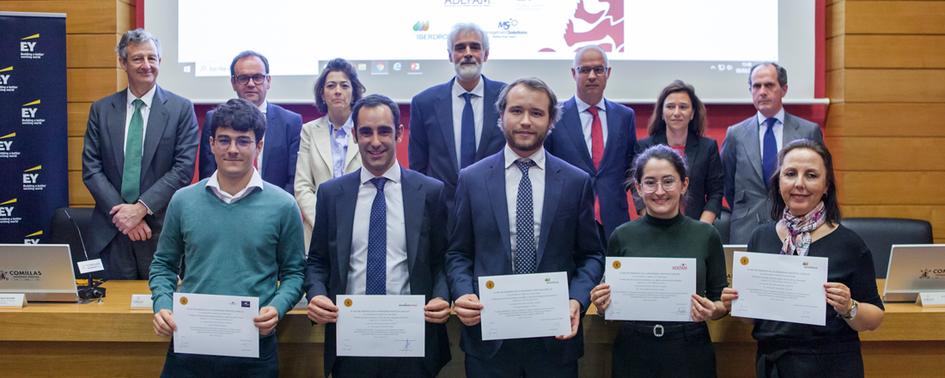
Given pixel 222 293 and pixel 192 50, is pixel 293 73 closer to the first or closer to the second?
pixel 192 50

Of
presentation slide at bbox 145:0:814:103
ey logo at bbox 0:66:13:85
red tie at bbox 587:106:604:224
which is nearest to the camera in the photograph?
red tie at bbox 587:106:604:224

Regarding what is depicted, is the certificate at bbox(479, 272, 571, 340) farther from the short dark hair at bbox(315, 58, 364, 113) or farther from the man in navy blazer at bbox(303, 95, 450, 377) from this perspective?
the short dark hair at bbox(315, 58, 364, 113)

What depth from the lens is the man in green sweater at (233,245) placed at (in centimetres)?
251

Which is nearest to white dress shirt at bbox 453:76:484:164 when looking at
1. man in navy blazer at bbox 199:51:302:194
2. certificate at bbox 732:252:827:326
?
man in navy blazer at bbox 199:51:302:194

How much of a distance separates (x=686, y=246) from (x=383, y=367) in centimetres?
108

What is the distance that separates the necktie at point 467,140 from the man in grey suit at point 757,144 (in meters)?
1.50

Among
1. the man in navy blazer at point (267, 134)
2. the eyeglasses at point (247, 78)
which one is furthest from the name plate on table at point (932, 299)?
the eyeglasses at point (247, 78)

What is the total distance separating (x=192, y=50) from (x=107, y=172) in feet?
5.26

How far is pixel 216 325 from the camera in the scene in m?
2.44

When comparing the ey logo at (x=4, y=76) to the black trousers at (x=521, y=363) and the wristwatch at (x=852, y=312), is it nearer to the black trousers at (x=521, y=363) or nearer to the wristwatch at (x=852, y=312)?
the black trousers at (x=521, y=363)

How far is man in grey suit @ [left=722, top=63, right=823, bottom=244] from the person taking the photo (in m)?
4.02

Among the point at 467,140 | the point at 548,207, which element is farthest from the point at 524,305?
the point at 467,140

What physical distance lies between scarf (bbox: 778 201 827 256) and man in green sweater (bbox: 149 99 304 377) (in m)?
1.63

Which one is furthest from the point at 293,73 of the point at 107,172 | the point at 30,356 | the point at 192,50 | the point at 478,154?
the point at 30,356
